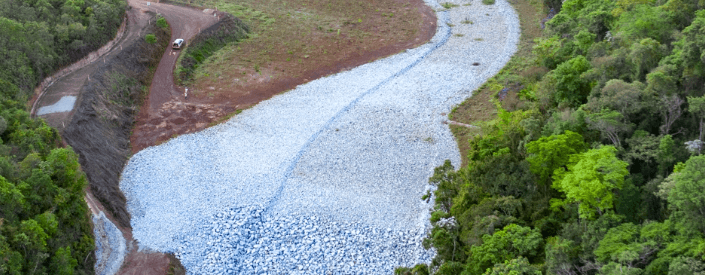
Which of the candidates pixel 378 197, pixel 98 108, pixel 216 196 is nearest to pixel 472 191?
pixel 378 197

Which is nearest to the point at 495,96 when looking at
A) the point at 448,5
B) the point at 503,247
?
the point at 503,247

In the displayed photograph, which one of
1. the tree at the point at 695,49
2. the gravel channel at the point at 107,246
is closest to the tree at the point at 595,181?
the tree at the point at 695,49

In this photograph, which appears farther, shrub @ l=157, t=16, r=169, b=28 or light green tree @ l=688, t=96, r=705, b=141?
shrub @ l=157, t=16, r=169, b=28

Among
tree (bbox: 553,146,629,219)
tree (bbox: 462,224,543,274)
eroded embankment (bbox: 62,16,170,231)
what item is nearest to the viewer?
tree (bbox: 553,146,629,219)

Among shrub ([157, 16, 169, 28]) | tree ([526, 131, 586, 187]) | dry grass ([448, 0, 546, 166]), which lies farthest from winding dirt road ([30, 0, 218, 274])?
dry grass ([448, 0, 546, 166])

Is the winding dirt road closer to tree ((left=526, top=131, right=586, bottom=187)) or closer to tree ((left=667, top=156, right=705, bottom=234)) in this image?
tree ((left=526, top=131, right=586, bottom=187))

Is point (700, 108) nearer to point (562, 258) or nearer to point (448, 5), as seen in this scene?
point (562, 258)
